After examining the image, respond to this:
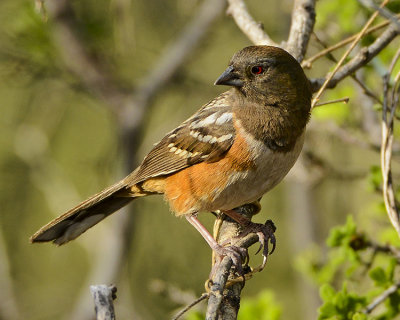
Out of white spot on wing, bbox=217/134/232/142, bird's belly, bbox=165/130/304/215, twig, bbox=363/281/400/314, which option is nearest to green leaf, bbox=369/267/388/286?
twig, bbox=363/281/400/314

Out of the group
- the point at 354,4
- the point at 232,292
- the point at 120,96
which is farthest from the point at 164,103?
the point at 232,292

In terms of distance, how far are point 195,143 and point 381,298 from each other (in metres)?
1.30

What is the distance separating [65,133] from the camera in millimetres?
8672

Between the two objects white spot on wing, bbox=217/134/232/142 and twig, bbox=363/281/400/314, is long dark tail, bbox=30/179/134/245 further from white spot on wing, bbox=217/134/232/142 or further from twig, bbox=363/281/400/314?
twig, bbox=363/281/400/314

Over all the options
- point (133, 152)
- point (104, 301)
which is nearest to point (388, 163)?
point (104, 301)

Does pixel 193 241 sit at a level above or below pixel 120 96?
below

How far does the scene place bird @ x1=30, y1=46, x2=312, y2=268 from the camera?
10.4 feet

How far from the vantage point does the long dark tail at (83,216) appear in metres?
Result: 3.57

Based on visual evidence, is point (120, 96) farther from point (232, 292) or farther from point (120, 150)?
point (232, 292)

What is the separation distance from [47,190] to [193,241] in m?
1.69

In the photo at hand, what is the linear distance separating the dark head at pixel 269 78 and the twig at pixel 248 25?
0.12 m

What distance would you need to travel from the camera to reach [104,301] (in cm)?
218

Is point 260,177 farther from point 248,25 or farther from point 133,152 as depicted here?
point 133,152

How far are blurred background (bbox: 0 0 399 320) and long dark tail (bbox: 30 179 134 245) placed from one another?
602 mm
